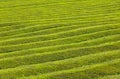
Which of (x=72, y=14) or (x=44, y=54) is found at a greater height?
(x=44, y=54)

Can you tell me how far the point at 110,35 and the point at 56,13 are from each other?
10.4 m

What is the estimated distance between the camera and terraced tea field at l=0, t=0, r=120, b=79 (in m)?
13.4

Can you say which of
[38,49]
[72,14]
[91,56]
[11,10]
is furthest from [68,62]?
[11,10]

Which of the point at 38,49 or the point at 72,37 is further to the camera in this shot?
the point at 72,37

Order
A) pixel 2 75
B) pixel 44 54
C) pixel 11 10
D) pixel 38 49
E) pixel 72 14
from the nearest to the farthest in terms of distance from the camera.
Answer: pixel 2 75, pixel 44 54, pixel 38 49, pixel 72 14, pixel 11 10

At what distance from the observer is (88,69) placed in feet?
43.4

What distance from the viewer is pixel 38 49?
16.6 metres

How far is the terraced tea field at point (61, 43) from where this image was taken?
13.4 m

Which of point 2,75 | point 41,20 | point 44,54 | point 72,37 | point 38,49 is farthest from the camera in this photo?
point 41,20

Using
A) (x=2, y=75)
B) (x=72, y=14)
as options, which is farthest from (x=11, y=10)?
(x=2, y=75)

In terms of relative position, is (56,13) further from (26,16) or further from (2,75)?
(2,75)

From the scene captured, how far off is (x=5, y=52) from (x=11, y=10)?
15132 millimetres

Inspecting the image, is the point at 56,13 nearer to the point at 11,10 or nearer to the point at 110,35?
the point at 11,10

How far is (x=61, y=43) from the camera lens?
17.8m
